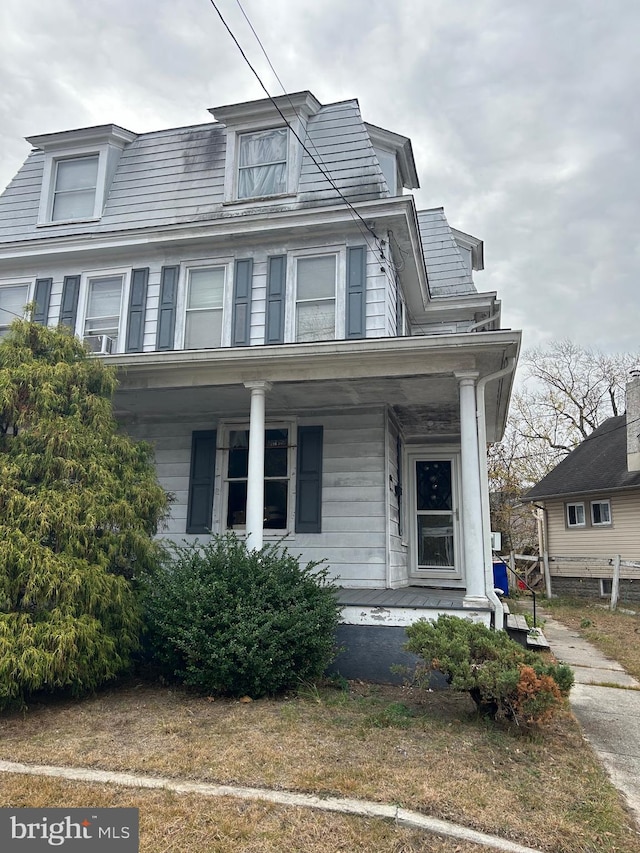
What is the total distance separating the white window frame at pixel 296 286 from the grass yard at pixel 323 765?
478cm

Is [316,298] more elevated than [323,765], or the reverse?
[316,298]

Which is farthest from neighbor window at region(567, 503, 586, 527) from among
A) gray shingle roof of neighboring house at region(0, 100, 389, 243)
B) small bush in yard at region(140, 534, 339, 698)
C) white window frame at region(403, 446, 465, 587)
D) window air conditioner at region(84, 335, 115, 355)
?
window air conditioner at region(84, 335, 115, 355)

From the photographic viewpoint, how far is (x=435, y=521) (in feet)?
31.6

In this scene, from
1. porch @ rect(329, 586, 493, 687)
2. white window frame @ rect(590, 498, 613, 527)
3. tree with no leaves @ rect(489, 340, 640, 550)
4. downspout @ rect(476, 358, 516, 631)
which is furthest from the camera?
tree with no leaves @ rect(489, 340, 640, 550)

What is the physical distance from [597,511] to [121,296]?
14605 millimetres

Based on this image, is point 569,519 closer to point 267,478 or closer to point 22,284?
point 267,478

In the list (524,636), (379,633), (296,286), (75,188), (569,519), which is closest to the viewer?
(379,633)

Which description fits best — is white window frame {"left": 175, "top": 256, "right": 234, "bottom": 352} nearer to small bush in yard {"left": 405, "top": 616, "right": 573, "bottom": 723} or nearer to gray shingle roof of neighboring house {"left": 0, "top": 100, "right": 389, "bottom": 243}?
gray shingle roof of neighboring house {"left": 0, "top": 100, "right": 389, "bottom": 243}

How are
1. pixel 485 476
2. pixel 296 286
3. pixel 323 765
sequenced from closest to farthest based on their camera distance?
pixel 323 765 < pixel 485 476 < pixel 296 286

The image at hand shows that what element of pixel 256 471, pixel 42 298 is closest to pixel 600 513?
pixel 256 471

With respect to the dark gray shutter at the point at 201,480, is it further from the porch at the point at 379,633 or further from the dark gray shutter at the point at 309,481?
the porch at the point at 379,633

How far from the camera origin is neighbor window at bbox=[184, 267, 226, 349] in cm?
873

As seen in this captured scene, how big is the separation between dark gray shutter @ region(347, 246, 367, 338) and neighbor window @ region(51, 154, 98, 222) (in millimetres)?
4538

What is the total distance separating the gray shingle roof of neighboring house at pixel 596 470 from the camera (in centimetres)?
1616
